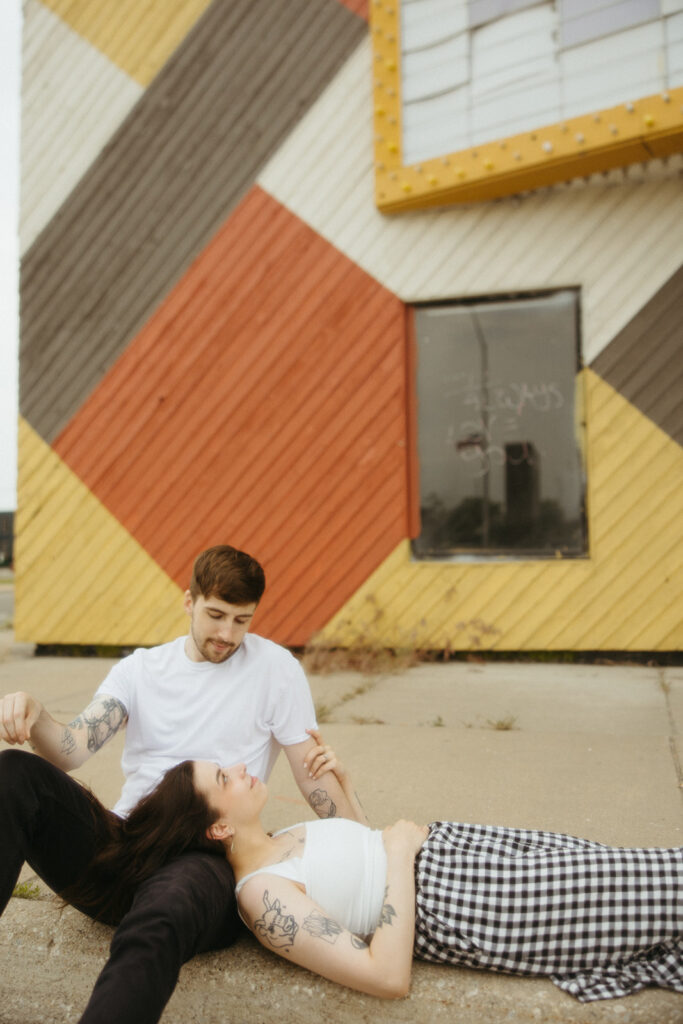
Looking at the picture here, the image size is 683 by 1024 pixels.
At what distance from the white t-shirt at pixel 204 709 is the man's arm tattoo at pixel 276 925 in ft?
1.64

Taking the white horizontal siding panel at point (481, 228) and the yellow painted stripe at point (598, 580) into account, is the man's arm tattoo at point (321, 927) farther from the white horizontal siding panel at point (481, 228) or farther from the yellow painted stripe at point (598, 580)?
the white horizontal siding panel at point (481, 228)

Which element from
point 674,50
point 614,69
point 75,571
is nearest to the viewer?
point 674,50

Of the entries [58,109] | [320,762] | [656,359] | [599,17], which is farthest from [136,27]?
[320,762]

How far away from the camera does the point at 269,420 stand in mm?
6863

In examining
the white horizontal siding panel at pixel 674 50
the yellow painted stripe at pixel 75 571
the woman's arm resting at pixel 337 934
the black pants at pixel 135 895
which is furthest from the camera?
the yellow painted stripe at pixel 75 571

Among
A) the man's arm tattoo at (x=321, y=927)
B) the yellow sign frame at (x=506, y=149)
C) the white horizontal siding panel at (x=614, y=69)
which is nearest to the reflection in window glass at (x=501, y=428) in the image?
the yellow sign frame at (x=506, y=149)

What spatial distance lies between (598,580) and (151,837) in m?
4.54

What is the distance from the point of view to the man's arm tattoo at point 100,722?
2.50 metres

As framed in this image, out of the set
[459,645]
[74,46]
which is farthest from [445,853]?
[74,46]

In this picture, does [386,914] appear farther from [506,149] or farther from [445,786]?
[506,149]

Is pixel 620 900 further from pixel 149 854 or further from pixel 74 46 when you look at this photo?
pixel 74 46

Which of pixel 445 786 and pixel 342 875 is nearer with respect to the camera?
pixel 342 875

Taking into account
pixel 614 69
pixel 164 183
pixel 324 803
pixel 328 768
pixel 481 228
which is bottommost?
pixel 324 803

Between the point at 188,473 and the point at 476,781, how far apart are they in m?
4.05
